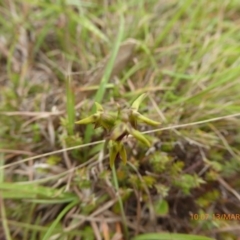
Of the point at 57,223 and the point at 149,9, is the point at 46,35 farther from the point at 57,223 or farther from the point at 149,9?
the point at 57,223

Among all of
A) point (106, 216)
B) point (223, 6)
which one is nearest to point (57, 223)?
point (106, 216)
